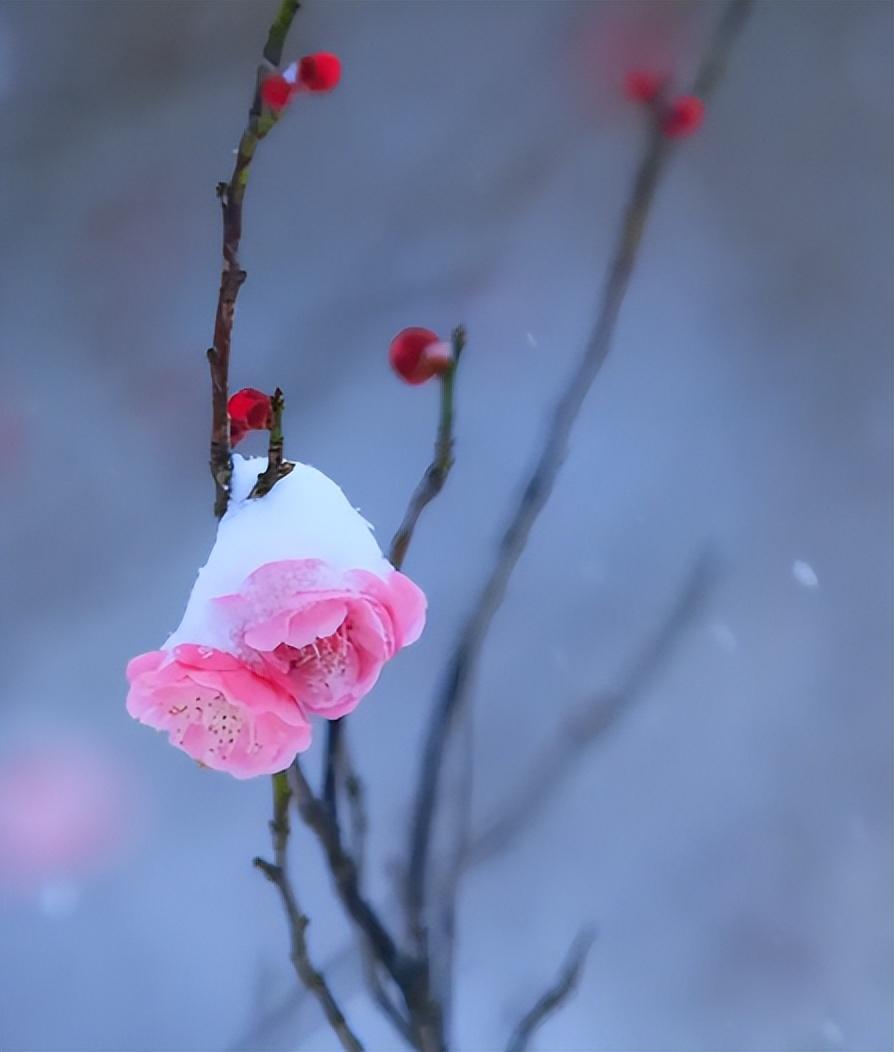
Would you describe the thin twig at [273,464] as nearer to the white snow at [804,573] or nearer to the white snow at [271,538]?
the white snow at [271,538]

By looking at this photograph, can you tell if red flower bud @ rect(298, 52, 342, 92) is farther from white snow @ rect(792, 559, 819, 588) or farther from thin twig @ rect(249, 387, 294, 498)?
white snow @ rect(792, 559, 819, 588)

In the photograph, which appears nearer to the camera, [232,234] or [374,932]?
[232,234]

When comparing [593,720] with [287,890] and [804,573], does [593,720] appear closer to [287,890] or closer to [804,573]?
[804,573]

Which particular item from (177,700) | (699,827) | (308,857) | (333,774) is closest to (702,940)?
(699,827)

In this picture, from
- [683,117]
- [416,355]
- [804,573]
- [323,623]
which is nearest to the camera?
[323,623]

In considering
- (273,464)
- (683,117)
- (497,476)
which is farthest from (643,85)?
(273,464)

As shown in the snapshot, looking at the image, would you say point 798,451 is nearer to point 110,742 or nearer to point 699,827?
point 699,827
